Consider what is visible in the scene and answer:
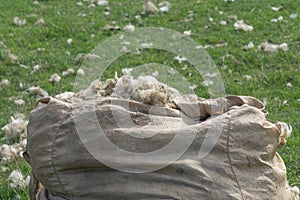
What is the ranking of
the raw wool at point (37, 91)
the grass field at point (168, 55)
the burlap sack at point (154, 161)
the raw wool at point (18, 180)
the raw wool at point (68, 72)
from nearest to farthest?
the burlap sack at point (154, 161) < the raw wool at point (18, 180) < the grass field at point (168, 55) < the raw wool at point (37, 91) < the raw wool at point (68, 72)

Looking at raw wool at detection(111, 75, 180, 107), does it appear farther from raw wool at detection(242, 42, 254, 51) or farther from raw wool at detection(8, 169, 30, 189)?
raw wool at detection(242, 42, 254, 51)

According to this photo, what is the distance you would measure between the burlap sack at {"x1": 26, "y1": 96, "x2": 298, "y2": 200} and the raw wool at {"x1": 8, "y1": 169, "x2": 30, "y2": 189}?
1.18 m

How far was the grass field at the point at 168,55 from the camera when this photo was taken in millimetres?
6586

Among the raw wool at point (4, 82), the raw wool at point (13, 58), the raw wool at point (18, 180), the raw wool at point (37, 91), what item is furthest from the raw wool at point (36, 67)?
the raw wool at point (18, 180)

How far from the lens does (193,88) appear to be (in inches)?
265

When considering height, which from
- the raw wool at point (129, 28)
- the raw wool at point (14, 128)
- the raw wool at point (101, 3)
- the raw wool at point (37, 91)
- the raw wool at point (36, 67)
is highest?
the raw wool at point (14, 128)

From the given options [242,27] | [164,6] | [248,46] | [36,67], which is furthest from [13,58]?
[242,27]

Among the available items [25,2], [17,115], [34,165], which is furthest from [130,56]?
[34,165]

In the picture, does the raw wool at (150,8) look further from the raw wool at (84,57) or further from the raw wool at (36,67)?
the raw wool at (36,67)

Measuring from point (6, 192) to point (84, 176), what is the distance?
1541mm

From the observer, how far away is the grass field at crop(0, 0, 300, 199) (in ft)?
21.6

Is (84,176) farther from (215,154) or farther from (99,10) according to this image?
(99,10)

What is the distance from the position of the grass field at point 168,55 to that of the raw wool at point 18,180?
0.49 ft

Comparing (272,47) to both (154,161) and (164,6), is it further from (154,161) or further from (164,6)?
(154,161)
